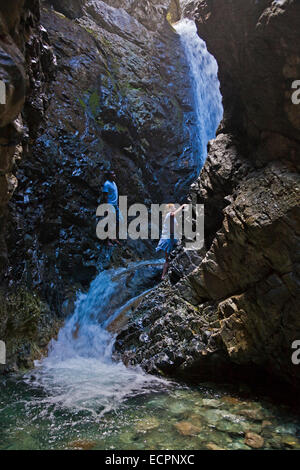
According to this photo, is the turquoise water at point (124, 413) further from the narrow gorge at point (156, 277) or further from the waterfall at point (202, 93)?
the waterfall at point (202, 93)

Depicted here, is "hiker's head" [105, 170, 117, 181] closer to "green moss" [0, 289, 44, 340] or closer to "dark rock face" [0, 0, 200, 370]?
"dark rock face" [0, 0, 200, 370]

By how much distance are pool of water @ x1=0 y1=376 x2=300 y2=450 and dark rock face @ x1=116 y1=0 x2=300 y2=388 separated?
65cm

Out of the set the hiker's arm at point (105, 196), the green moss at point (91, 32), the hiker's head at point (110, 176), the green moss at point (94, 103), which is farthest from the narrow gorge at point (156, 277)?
the green moss at point (91, 32)

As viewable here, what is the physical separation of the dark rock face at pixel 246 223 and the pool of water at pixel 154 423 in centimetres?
65

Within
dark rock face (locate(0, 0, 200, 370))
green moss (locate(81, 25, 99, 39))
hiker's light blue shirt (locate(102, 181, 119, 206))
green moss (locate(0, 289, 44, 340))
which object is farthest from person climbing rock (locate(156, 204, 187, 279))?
green moss (locate(81, 25, 99, 39))

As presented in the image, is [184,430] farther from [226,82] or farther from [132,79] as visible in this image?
[132,79]

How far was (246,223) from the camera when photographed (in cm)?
461

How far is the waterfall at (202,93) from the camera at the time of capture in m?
14.8

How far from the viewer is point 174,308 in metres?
6.16

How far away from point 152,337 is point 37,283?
2.90m

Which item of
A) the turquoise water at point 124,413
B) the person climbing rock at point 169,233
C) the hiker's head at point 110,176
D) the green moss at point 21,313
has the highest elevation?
the hiker's head at point 110,176

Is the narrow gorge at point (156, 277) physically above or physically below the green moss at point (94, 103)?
below

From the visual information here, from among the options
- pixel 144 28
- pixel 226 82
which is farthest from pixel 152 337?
pixel 144 28

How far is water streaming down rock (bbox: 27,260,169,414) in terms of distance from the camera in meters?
4.77
